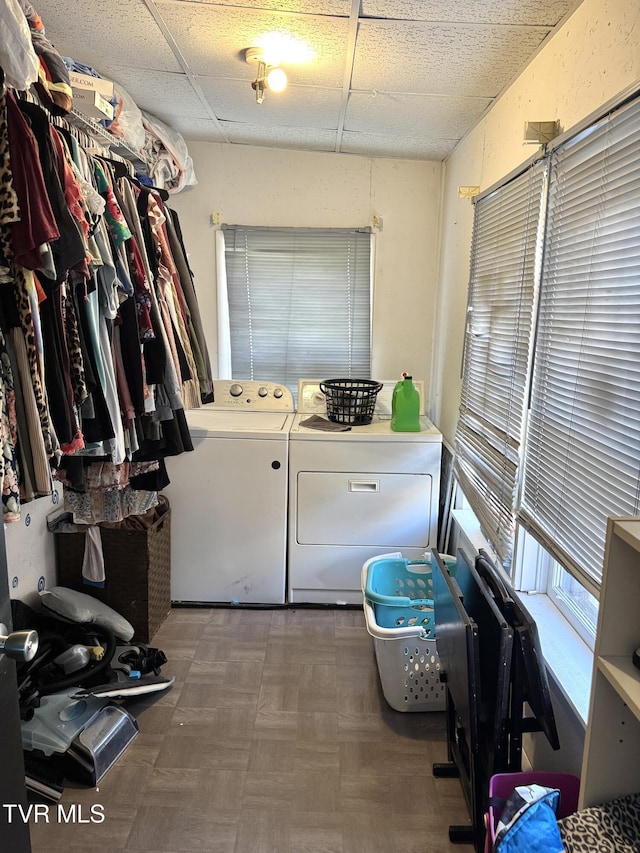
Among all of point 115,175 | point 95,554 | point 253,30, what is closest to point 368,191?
point 253,30

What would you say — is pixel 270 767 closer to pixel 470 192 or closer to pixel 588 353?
pixel 588 353

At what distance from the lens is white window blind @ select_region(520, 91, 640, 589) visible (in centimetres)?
118

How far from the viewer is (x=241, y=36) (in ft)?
5.94

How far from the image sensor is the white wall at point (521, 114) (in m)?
1.31

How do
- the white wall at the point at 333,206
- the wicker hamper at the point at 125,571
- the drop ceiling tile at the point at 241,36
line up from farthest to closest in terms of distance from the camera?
the white wall at the point at 333,206 → the wicker hamper at the point at 125,571 → the drop ceiling tile at the point at 241,36

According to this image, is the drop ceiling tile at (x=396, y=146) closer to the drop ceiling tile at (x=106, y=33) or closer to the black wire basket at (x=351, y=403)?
the drop ceiling tile at (x=106, y=33)

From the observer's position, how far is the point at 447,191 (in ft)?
10.1

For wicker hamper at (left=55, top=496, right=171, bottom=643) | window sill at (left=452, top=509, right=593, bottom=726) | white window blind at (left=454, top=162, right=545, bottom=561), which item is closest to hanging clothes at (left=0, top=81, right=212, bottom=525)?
wicker hamper at (left=55, top=496, right=171, bottom=643)

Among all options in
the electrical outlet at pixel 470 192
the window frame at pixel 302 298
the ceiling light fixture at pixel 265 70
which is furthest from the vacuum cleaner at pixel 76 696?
the electrical outlet at pixel 470 192

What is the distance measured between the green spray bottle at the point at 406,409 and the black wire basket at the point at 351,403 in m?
0.14

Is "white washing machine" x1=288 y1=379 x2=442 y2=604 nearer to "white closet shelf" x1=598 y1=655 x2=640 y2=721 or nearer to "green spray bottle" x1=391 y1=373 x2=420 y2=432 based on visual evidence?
"green spray bottle" x1=391 y1=373 x2=420 y2=432

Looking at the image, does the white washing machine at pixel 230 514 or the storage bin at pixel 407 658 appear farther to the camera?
the white washing machine at pixel 230 514

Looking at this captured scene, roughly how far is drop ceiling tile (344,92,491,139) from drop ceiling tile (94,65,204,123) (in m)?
0.67

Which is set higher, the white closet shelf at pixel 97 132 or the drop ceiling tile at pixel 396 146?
the drop ceiling tile at pixel 396 146
